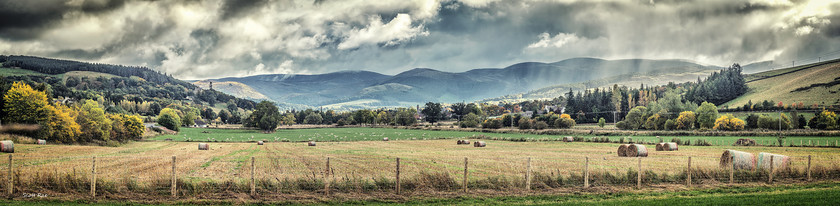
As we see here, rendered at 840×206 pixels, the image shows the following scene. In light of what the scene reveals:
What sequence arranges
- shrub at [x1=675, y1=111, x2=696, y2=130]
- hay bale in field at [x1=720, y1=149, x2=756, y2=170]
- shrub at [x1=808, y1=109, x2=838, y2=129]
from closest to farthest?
hay bale in field at [x1=720, y1=149, x2=756, y2=170]
shrub at [x1=808, y1=109, x2=838, y2=129]
shrub at [x1=675, y1=111, x2=696, y2=130]

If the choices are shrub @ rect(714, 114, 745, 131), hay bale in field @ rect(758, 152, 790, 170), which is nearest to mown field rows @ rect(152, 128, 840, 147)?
shrub @ rect(714, 114, 745, 131)

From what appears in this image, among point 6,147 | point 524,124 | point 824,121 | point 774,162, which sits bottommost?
point 6,147

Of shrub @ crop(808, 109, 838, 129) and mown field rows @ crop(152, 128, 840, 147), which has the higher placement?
shrub @ crop(808, 109, 838, 129)

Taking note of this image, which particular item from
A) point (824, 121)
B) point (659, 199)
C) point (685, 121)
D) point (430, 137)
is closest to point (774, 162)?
point (659, 199)

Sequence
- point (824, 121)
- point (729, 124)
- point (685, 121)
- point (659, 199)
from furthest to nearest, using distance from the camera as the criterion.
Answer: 1. point (685, 121)
2. point (729, 124)
3. point (824, 121)
4. point (659, 199)

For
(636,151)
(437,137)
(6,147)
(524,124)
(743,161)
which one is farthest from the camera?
(524,124)

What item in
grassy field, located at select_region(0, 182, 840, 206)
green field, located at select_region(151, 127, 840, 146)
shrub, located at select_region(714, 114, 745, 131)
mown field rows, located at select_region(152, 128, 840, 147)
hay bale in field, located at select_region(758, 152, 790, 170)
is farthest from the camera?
shrub, located at select_region(714, 114, 745, 131)

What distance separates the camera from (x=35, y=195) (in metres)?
18.3

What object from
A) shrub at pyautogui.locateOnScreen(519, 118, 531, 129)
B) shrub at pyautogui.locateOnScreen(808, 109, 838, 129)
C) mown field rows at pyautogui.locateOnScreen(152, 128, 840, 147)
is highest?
shrub at pyautogui.locateOnScreen(808, 109, 838, 129)

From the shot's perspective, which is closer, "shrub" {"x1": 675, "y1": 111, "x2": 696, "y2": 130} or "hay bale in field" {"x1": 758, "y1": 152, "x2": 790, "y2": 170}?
"hay bale in field" {"x1": 758, "y1": 152, "x2": 790, "y2": 170}

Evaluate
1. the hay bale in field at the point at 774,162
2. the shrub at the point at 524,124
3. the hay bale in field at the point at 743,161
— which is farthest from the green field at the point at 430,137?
the hay bale in field at the point at 743,161

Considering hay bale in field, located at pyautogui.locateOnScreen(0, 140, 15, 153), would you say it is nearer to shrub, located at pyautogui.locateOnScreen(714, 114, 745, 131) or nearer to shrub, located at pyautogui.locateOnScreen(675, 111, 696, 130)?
shrub, located at pyautogui.locateOnScreen(714, 114, 745, 131)

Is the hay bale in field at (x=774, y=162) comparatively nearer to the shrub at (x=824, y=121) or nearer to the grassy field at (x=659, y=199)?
the grassy field at (x=659, y=199)

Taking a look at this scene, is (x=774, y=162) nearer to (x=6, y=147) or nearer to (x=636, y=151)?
(x=636, y=151)
